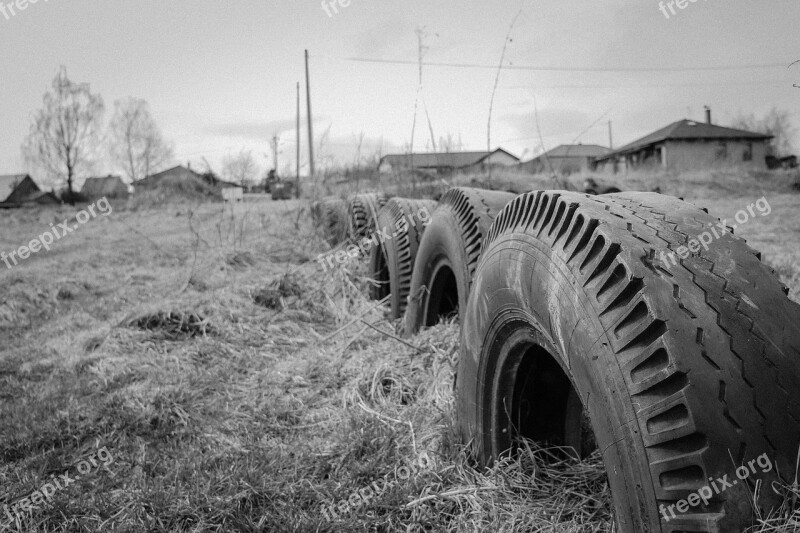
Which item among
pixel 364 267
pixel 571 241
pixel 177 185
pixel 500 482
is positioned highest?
pixel 177 185

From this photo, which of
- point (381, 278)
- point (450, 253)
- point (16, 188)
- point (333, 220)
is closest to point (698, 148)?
point (333, 220)

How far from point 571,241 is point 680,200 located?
53 cm

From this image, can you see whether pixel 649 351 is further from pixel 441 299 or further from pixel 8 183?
pixel 8 183

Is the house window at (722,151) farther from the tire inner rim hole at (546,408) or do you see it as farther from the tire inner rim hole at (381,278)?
the tire inner rim hole at (546,408)

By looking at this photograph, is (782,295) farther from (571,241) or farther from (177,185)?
(177,185)

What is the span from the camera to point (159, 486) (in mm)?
2254

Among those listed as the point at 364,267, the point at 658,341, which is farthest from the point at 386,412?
the point at 364,267

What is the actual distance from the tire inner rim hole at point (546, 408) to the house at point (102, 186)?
5449cm

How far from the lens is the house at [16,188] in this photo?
6494 centimetres

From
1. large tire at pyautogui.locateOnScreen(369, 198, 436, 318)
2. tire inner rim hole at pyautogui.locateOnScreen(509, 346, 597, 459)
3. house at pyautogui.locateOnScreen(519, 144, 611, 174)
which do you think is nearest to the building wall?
house at pyautogui.locateOnScreen(519, 144, 611, 174)

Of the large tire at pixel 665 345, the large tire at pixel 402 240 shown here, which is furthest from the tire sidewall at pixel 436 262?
the large tire at pixel 665 345

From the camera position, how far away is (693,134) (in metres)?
47.0

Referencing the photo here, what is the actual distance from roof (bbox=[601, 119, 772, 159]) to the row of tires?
4948 cm

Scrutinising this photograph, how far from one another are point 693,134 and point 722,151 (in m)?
3.19
